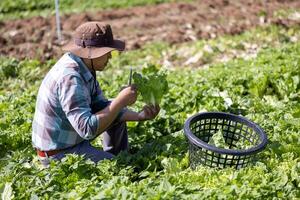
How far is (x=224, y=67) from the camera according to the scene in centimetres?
764

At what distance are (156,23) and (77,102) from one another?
7.48 meters

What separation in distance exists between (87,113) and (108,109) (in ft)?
0.60

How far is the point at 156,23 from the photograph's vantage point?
11.3m

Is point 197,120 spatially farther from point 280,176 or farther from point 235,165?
point 280,176

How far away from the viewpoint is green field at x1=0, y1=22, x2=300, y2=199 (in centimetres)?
374

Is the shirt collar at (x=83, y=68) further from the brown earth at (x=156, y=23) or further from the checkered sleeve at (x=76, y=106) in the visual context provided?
the brown earth at (x=156, y=23)

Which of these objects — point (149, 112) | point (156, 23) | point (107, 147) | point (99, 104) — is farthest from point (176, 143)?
point (156, 23)

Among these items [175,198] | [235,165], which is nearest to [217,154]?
[235,165]

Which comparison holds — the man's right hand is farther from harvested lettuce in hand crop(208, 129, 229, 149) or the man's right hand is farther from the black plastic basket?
harvested lettuce in hand crop(208, 129, 229, 149)

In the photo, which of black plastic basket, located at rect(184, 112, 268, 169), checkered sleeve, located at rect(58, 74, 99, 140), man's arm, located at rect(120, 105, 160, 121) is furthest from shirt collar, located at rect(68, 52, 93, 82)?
black plastic basket, located at rect(184, 112, 268, 169)

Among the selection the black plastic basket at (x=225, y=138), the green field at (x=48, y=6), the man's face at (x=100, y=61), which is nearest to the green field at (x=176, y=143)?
the black plastic basket at (x=225, y=138)

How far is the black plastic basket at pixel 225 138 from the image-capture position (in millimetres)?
3917

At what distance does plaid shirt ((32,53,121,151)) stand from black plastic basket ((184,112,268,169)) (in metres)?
0.84

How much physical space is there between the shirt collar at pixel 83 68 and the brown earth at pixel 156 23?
5061 millimetres
